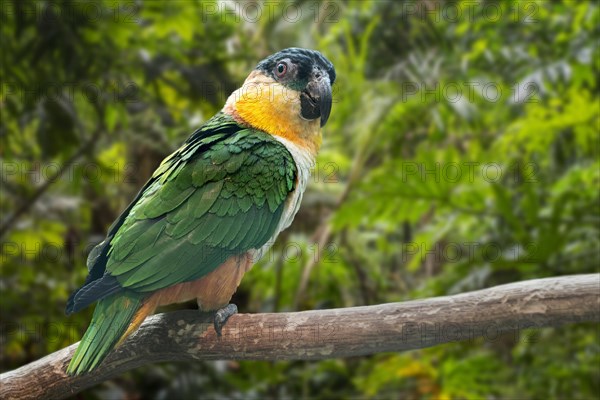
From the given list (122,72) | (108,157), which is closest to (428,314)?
(122,72)

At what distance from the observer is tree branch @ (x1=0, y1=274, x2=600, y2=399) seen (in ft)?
5.47

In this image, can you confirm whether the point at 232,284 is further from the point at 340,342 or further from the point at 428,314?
the point at 428,314

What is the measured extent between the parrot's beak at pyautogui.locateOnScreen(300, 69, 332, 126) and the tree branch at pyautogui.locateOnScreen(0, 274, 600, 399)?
60cm

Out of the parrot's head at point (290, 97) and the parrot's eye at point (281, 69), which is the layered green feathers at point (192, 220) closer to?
the parrot's head at point (290, 97)

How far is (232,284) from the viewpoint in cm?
188

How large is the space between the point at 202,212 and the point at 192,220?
41mm

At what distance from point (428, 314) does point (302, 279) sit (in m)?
2.58

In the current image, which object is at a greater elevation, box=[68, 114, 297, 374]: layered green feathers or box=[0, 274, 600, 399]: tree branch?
box=[68, 114, 297, 374]: layered green feathers

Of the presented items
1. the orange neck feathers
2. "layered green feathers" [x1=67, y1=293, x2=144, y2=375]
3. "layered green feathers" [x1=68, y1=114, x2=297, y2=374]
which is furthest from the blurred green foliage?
"layered green feathers" [x1=67, y1=293, x2=144, y2=375]

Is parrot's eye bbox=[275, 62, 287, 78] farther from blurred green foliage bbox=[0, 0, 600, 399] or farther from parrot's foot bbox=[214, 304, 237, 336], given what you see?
blurred green foliage bbox=[0, 0, 600, 399]

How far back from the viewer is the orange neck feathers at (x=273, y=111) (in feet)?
6.26

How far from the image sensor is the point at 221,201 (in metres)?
1.84

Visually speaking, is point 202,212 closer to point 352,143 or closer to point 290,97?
point 290,97

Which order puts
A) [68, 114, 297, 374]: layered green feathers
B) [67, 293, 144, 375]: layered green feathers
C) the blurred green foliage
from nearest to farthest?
[67, 293, 144, 375]: layered green feathers, [68, 114, 297, 374]: layered green feathers, the blurred green foliage
